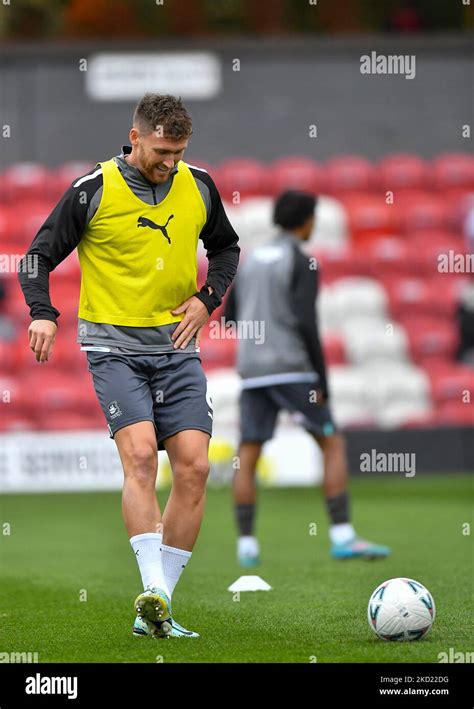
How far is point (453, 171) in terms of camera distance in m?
20.1

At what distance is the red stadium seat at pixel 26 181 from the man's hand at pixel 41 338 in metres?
13.5

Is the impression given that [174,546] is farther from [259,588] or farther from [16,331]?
[16,331]

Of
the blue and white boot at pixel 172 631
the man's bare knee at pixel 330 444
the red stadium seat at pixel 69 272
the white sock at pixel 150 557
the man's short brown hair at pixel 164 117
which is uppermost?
the red stadium seat at pixel 69 272

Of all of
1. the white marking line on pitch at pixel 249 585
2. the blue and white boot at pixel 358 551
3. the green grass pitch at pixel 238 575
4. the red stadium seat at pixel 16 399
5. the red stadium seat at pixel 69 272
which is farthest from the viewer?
the red stadium seat at pixel 69 272

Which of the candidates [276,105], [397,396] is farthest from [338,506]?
[276,105]

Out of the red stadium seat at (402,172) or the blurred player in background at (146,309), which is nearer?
the blurred player in background at (146,309)

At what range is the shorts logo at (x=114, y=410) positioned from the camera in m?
6.26

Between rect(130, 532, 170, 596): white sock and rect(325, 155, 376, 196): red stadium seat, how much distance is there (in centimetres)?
1437

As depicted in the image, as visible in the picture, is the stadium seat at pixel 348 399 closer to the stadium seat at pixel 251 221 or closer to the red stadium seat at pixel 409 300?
the red stadium seat at pixel 409 300

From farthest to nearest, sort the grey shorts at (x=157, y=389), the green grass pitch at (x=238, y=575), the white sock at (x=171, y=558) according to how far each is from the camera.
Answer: the white sock at (x=171, y=558) → the grey shorts at (x=157, y=389) → the green grass pitch at (x=238, y=575)

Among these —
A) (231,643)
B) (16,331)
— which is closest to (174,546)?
(231,643)

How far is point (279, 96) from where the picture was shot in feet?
65.2

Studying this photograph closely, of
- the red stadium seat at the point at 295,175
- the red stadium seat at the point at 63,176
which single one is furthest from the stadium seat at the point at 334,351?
the red stadium seat at the point at 63,176

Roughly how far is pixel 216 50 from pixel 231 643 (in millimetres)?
14403
